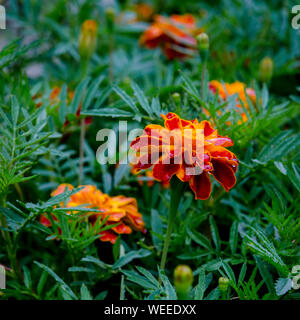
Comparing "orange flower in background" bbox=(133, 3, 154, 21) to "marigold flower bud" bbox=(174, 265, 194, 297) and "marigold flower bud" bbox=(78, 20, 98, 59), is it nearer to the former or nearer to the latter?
"marigold flower bud" bbox=(78, 20, 98, 59)

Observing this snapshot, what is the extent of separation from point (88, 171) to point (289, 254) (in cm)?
35

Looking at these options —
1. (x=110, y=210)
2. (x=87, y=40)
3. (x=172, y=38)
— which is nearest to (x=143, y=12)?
(x=172, y=38)

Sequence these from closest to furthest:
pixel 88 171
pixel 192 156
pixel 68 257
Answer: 1. pixel 192 156
2. pixel 68 257
3. pixel 88 171

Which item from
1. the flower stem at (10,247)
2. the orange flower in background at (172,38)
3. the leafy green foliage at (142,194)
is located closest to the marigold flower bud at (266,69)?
the leafy green foliage at (142,194)

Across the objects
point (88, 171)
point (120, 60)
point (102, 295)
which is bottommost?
point (102, 295)

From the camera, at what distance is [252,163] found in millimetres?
601

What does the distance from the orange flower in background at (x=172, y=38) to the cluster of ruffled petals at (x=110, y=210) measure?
45cm

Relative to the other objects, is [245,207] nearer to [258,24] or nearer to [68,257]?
→ [68,257]

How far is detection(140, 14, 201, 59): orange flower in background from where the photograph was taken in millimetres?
955

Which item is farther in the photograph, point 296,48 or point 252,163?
point 296,48

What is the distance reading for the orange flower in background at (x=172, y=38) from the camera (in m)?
0.96

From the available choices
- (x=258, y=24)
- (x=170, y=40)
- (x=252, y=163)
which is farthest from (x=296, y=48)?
(x=252, y=163)

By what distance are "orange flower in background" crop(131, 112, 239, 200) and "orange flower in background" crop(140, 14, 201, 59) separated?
1.65ft

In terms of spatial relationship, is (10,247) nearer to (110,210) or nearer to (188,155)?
(110,210)
